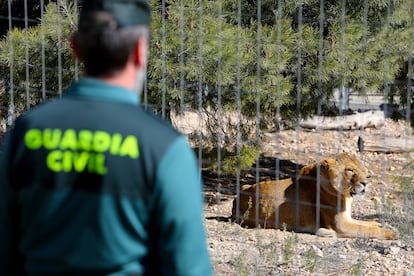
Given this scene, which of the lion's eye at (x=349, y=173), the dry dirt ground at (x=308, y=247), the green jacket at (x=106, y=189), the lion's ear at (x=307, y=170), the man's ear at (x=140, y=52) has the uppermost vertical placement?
the man's ear at (x=140, y=52)

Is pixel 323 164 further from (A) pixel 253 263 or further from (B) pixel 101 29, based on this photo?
(B) pixel 101 29

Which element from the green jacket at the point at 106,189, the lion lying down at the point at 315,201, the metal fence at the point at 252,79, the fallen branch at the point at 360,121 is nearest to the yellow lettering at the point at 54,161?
the green jacket at the point at 106,189

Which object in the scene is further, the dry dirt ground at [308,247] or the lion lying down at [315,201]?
the lion lying down at [315,201]

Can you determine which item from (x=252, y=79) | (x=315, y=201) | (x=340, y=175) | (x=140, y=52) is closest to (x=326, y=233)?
(x=315, y=201)

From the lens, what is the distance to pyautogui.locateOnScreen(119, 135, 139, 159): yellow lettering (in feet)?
6.82

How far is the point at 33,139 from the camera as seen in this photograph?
2139 millimetres

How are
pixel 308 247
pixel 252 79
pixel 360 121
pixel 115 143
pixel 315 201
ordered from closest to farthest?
1. pixel 115 143
2. pixel 308 247
3. pixel 252 79
4. pixel 315 201
5. pixel 360 121

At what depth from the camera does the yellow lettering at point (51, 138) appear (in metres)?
2.11

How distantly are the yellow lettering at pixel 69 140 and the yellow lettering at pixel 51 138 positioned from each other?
14 millimetres

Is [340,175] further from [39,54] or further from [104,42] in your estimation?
[104,42]

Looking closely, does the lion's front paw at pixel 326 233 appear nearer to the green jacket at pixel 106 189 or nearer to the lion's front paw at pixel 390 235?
the lion's front paw at pixel 390 235

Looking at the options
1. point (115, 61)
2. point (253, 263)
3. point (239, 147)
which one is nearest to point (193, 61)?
point (239, 147)

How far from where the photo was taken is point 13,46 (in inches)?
264

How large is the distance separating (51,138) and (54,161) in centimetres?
5
